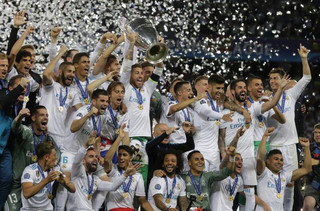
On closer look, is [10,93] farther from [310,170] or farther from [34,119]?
[310,170]

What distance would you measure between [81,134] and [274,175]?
2.17m

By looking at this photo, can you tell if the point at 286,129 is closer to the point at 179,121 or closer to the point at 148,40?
the point at 179,121

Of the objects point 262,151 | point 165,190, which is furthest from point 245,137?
point 165,190

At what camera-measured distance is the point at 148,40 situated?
7844 millimetres

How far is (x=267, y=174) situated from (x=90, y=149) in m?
2.04

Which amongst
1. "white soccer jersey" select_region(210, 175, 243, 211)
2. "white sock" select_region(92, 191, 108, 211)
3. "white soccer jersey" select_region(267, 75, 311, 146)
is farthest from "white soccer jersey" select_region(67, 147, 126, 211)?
"white soccer jersey" select_region(267, 75, 311, 146)

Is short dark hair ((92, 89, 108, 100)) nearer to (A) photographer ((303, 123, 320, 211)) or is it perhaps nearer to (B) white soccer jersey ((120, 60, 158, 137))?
(B) white soccer jersey ((120, 60, 158, 137))

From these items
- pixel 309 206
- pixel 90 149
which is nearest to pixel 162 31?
pixel 309 206

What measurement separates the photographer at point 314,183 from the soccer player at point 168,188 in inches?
65.9

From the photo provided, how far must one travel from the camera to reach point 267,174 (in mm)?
8227

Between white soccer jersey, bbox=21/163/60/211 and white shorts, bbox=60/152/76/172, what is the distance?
12.6 inches

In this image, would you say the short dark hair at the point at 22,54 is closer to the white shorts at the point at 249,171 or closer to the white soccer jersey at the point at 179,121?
the white soccer jersey at the point at 179,121

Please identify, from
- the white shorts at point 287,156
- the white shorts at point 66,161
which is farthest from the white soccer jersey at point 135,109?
the white shorts at point 287,156

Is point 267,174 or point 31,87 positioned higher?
point 31,87
